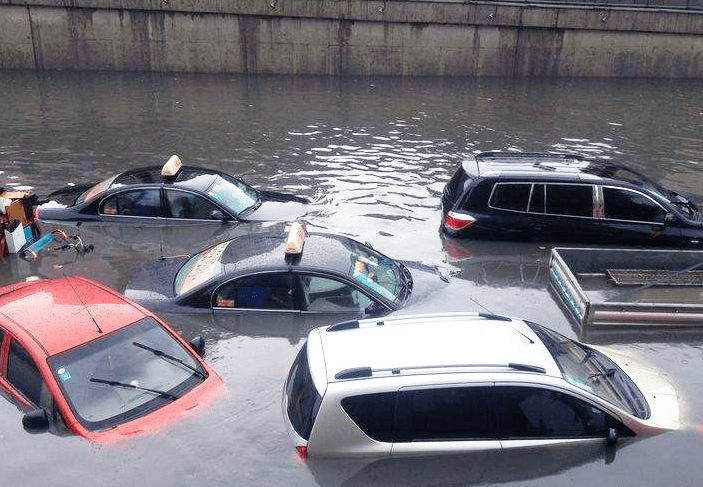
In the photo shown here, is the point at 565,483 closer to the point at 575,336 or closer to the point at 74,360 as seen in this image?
the point at 575,336

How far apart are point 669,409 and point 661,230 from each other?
4.88 m

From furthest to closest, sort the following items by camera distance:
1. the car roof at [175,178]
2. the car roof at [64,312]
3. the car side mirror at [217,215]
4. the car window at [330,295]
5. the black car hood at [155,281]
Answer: the car roof at [175,178]
the car side mirror at [217,215]
the black car hood at [155,281]
the car window at [330,295]
the car roof at [64,312]

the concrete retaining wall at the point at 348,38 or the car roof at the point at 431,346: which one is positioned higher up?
the concrete retaining wall at the point at 348,38

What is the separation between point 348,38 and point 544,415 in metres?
23.1

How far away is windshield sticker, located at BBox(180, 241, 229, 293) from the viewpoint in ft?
25.1

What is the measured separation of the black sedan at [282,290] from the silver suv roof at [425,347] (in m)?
1.53

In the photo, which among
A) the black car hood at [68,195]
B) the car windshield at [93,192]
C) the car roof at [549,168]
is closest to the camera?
the car roof at [549,168]

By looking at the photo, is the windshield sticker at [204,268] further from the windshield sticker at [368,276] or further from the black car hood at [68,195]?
the black car hood at [68,195]

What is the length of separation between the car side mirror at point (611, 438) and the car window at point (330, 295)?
299 centimetres

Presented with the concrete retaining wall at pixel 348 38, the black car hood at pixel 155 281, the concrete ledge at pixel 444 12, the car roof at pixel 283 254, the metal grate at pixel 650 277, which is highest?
the concrete ledge at pixel 444 12

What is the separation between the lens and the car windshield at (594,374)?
5.36m

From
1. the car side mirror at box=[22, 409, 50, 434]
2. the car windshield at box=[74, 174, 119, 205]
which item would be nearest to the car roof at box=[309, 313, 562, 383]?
the car side mirror at box=[22, 409, 50, 434]

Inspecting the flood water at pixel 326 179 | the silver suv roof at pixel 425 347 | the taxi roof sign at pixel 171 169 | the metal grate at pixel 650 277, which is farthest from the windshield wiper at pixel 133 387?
the metal grate at pixel 650 277

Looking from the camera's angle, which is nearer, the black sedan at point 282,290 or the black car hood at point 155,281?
the black sedan at point 282,290
